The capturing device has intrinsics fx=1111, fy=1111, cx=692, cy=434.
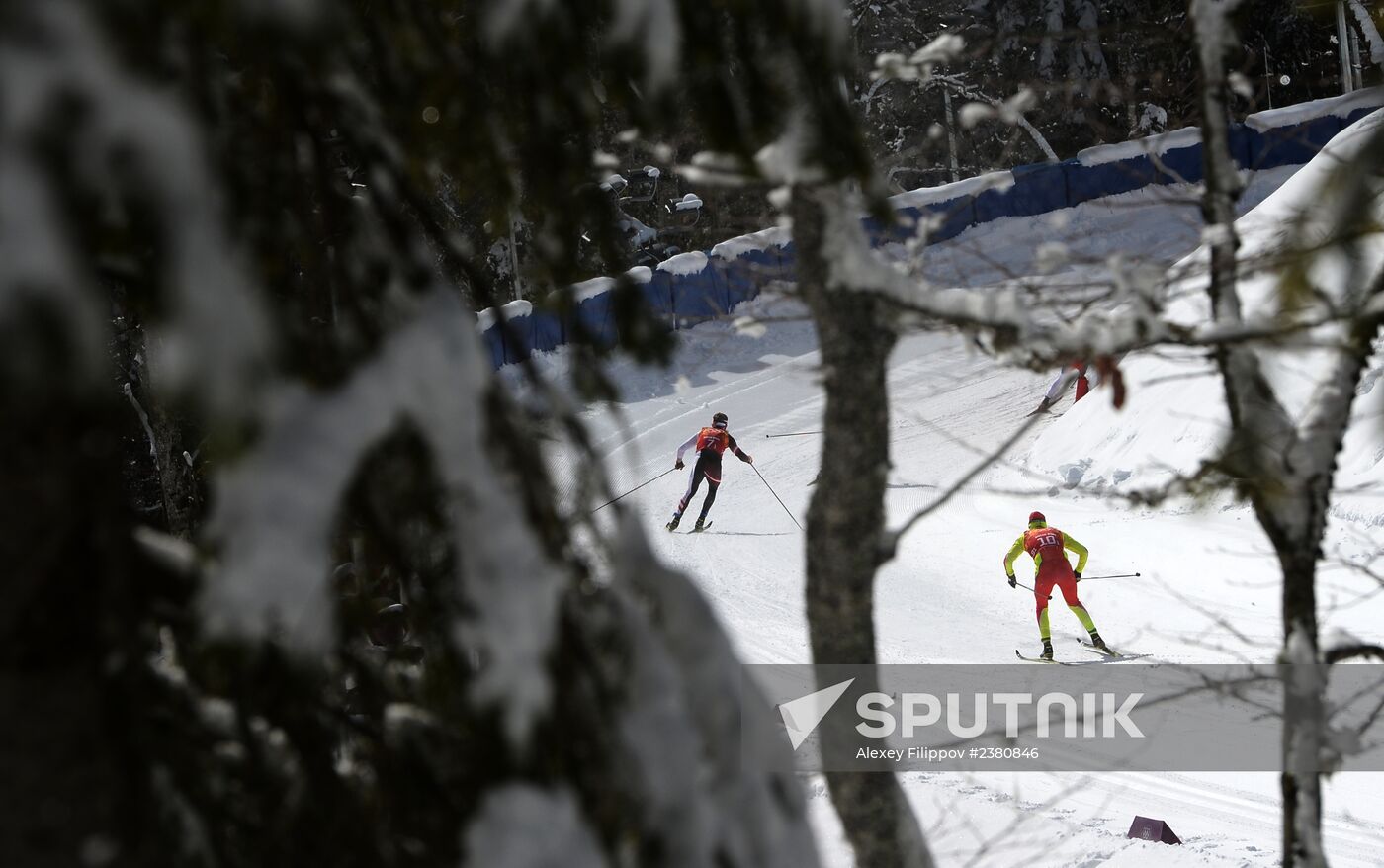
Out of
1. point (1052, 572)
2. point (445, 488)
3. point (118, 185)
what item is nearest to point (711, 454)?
point (1052, 572)

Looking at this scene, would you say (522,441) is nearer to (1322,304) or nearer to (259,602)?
(259,602)

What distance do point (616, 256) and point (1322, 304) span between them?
7.52 feet

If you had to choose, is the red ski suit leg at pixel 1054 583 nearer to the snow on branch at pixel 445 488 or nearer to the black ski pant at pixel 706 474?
the black ski pant at pixel 706 474

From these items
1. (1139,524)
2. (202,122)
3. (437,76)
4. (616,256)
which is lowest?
(1139,524)

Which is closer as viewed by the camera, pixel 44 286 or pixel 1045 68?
pixel 44 286

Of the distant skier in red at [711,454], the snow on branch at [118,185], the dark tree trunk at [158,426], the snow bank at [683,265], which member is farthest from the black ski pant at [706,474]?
the snow on branch at [118,185]

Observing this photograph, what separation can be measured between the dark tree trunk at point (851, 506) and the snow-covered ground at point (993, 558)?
0.70ft

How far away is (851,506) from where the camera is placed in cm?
354

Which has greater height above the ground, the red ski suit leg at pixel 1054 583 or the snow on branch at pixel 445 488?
the snow on branch at pixel 445 488

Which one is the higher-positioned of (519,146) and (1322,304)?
(519,146)

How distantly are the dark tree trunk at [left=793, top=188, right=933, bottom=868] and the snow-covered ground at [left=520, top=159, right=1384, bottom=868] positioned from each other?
215 mm

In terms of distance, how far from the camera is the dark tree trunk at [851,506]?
3498 mm

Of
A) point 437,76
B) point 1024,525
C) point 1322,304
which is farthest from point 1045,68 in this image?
point 437,76

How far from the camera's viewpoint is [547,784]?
4.59 ft
